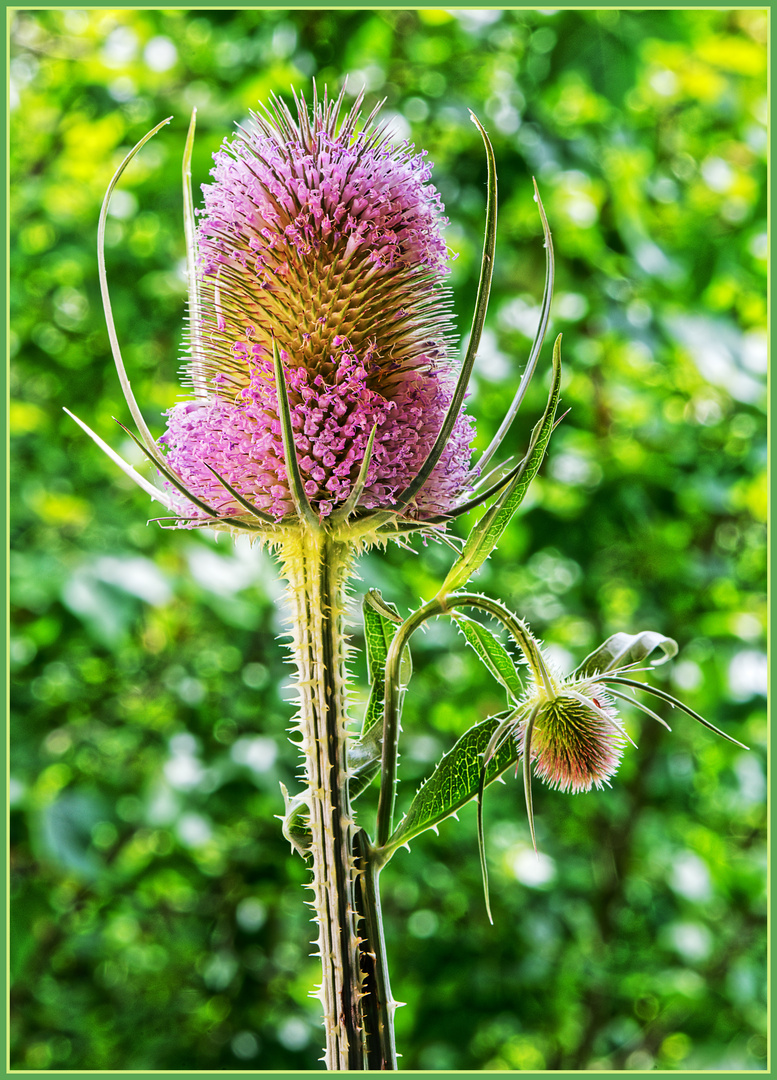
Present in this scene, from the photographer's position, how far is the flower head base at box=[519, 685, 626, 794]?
1.67 feet

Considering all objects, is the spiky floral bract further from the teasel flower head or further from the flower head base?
the flower head base

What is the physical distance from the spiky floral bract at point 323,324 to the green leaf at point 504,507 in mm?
47

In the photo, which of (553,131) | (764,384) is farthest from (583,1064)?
(553,131)

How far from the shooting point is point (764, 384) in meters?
1.80

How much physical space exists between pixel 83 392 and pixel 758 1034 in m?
1.98

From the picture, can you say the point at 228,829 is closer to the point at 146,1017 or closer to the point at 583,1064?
the point at 146,1017

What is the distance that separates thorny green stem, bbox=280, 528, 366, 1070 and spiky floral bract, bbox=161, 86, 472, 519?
44 millimetres

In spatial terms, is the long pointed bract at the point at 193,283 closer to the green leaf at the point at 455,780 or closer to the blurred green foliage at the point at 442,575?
the green leaf at the point at 455,780

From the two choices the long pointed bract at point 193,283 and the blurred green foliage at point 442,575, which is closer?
the long pointed bract at point 193,283

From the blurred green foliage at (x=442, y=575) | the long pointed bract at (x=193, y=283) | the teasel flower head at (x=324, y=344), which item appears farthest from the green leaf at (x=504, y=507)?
the blurred green foliage at (x=442, y=575)

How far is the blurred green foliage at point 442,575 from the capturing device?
1552mm

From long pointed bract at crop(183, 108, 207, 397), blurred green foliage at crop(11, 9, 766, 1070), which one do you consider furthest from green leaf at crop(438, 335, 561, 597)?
blurred green foliage at crop(11, 9, 766, 1070)

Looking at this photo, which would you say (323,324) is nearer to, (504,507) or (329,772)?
(504,507)

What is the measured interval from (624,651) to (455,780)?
129 millimetres
